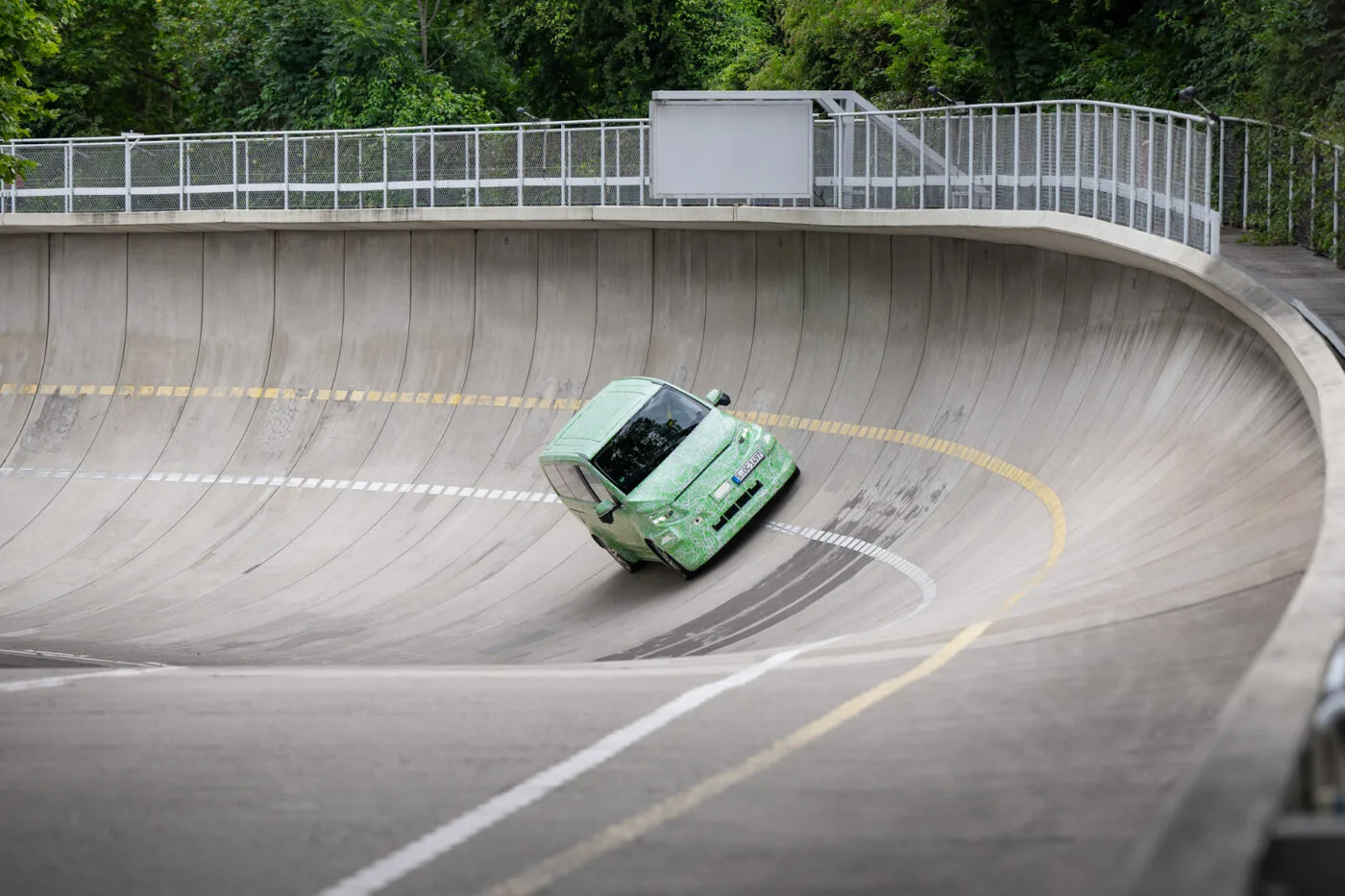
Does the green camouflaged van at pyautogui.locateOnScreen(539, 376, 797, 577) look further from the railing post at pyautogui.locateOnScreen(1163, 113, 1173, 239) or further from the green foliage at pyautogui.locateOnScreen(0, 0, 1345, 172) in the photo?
the green foliage at pyautogui.locateOnScreen(0, 0, 1345, 172)

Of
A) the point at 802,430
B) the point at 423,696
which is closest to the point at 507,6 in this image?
the point at 802,430

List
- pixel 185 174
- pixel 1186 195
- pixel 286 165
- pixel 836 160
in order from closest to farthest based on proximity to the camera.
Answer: pixel 1186 195, pixel 836 160, pixel 286 165, pixel 185 174

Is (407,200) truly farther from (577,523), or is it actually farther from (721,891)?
(721,891)

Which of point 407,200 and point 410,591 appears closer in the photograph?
point 410,591

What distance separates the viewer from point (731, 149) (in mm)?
22266

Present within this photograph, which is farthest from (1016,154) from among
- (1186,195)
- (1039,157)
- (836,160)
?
(1186,195)

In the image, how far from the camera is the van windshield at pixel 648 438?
1841 centimetres

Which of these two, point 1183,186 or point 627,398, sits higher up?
point 1183,186

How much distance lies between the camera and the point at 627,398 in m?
19.1

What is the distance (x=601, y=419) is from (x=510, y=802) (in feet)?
42.9

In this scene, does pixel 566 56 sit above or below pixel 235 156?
above

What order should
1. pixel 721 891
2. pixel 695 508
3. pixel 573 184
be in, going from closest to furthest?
pixel 721 891, pixel 695 508, pixel 573 184

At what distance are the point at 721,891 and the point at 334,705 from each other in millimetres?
3487

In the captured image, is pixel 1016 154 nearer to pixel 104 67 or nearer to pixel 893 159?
pixel 893 159
